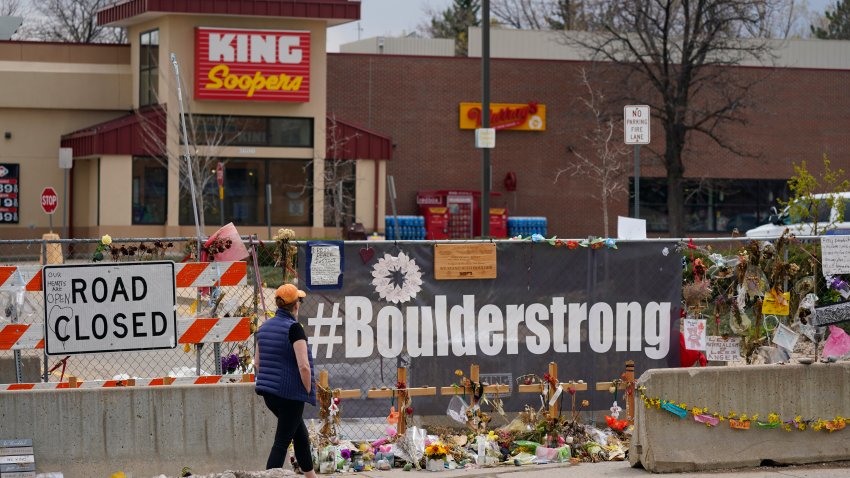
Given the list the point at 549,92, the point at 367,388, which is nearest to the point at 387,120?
the point at 549,92

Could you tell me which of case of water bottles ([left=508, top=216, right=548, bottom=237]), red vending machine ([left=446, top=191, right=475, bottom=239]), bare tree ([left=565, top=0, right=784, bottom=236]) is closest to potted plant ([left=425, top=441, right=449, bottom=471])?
bare tree ([left=565, top=0, right=784, bottom=236])

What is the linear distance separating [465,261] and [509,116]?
32952mm

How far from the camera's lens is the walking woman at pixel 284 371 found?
8461 mm

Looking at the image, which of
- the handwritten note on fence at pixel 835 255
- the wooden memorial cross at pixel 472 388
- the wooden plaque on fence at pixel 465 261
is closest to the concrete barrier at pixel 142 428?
the wooden memorial cross at pixel 472 388

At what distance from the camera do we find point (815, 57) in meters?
50.1

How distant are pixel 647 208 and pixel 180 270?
38.3m

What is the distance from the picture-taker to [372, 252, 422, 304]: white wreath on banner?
10.4m

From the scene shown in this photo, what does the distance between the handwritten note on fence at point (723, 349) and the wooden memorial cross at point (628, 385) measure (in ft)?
2.38

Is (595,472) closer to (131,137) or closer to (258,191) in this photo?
(131,137)

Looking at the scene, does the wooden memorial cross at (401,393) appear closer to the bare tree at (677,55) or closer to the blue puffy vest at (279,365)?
the blue puffy vest at (279,365)

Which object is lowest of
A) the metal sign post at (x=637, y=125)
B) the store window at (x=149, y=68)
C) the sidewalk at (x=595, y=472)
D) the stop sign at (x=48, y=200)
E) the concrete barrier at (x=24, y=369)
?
the sidewalk at (x=595, y=472)

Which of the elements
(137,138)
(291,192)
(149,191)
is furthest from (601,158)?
(137,138)

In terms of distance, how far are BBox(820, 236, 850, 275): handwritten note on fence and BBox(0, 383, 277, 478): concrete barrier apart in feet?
18.0

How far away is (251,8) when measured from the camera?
35.8m
